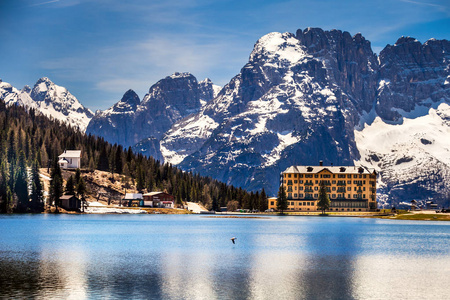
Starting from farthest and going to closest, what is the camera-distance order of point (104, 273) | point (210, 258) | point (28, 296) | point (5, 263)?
point (210, 258) < point (5, 263) < point (104, 273) < point (28, 296)

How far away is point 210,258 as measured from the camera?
8012 centimetres

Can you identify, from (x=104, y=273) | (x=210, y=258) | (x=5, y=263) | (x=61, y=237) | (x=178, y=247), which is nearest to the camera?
(x=104, y=273)

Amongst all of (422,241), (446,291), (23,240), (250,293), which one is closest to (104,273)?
(250,293)

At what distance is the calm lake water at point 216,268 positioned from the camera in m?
55.3

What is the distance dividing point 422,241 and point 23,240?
235ft

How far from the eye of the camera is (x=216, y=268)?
7025cm

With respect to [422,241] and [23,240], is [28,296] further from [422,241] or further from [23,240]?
[422,241]

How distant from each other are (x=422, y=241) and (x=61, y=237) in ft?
217

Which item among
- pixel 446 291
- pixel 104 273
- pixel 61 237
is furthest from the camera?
pixel 61 237

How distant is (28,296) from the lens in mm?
51938

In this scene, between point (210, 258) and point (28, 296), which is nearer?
point (28, 296)

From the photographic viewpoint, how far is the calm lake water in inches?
2178

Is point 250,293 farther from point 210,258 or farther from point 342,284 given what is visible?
point 210,258

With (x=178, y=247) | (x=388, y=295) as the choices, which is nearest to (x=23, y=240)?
(x=178, y=247)
